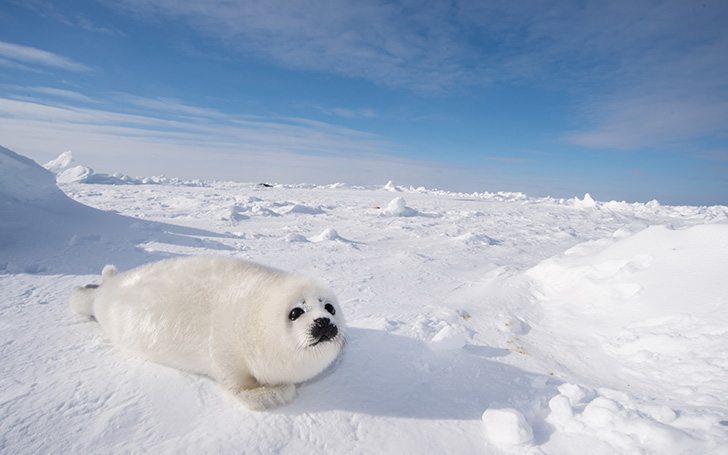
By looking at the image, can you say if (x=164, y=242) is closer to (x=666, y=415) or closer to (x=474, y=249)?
(x=474, y=249)

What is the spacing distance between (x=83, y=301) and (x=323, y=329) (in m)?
1.58

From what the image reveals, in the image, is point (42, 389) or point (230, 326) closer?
point (42, 389)

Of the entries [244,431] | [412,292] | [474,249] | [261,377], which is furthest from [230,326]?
[474,249]

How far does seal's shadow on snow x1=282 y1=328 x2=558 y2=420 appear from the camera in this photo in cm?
141

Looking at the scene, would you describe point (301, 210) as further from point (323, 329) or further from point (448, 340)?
point (323, 329)

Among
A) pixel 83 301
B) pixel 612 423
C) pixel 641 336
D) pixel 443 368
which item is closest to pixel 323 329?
pixel 443 368

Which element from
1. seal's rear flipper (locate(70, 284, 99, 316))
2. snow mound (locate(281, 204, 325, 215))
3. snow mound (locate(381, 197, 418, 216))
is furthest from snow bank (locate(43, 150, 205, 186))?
seal's rear flipper (locate(70, 284, 99, 316))

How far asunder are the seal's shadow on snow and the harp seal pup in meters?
0.16

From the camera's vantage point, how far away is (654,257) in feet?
8.52

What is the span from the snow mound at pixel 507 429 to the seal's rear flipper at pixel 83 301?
2.13m

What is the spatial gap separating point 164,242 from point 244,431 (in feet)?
12.9

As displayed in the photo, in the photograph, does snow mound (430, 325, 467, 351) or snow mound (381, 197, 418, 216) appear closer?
snow mound (430, 325, 467, 351)

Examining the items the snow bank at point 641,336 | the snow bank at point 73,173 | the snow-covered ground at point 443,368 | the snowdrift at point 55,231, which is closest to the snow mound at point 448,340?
the snow-covered ground at point 443,368

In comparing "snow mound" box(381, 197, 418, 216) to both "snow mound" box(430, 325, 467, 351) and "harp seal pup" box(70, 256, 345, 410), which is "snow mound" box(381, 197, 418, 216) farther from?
"harp seal pup" box(70, 256, 345, 410)
